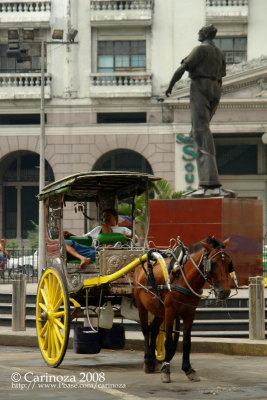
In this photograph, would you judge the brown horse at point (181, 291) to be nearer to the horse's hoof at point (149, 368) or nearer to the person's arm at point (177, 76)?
the horse's hoof at point (149, 368)

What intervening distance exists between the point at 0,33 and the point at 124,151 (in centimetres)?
785

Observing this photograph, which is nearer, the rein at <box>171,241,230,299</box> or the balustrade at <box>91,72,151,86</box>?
the rein at <box>171,241,230,299</box>

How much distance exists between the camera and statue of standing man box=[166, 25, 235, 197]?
17.7m

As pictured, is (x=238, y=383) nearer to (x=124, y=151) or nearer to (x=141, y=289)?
(x=141, y=289)

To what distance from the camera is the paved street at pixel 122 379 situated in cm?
866

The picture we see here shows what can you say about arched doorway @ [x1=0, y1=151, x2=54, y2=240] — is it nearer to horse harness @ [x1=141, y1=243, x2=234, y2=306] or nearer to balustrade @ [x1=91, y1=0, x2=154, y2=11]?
balustrade @ [x1=91, y1=0, x2=154, y2=11]

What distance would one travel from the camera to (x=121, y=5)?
36750 millimetres

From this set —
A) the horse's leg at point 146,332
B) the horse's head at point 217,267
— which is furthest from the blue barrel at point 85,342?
the horse's head at point 217,267

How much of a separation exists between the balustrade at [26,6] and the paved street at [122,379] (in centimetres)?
2723

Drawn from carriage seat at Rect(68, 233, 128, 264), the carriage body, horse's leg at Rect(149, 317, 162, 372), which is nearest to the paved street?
horse's leg at Rect(149, 317, 162, 372)

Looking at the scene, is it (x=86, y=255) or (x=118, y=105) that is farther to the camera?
(x=118, y=105)

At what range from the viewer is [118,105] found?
36.8m

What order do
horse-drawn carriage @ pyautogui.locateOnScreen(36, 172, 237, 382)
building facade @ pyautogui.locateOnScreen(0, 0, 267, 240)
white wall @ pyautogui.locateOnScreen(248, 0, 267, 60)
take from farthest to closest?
white wall @ pyautogui.locateOnScreen(248, 0, 267, 60) → building facade @ pyautogui.locateOnScreen(0, 0, 267, 240) → horse-drawn carriage @ pyautogui.locateOnScreen(36, 172, 237, 382)

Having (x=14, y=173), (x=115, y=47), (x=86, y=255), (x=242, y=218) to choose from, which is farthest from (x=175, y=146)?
(x=86, y=255)
